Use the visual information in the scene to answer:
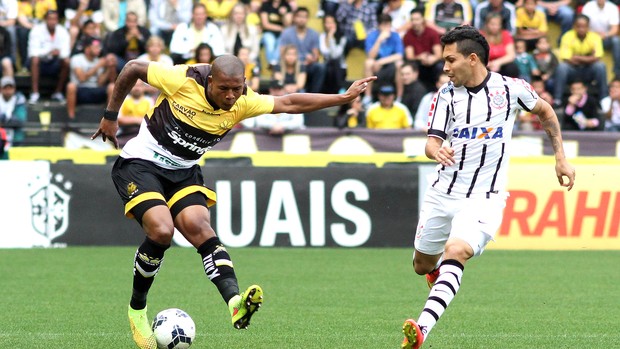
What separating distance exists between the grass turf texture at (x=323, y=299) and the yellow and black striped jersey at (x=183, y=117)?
1351mm

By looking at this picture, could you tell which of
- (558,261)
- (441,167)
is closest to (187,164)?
(441,167)

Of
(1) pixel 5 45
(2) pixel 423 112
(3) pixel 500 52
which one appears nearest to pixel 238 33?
(2) pixel 423 112

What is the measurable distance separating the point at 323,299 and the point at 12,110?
949 centimetres

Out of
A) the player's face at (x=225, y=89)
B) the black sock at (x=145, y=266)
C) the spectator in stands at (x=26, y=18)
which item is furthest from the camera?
the spectator in stands at (x=26, y=18)

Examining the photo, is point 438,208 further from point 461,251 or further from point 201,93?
point 201,93

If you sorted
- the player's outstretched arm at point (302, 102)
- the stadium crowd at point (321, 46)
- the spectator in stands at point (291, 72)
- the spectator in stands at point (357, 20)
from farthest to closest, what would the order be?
the spectator in stands at point (357, 20) < the spectator in stands at point (291, 72) < the stadium crowd at point (321, 46) < the player's outstretched arm at point (302, 102)

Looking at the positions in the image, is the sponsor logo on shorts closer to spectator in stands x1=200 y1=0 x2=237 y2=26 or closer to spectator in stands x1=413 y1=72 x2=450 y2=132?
spectator in stands x1=413 y1=72 x2=450 y2=132

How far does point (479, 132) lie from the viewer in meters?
7.89

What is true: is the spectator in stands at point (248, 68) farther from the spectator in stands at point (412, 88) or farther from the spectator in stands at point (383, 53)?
the spectator in stands at point (412, 88)

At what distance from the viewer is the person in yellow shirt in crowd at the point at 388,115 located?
17.6 m

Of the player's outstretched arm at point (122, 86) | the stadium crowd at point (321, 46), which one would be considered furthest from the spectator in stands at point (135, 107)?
the player's outstretched arm at point (122, 86)

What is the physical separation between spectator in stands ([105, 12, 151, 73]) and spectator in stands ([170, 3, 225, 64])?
3.10ft

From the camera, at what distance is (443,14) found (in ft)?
65.1

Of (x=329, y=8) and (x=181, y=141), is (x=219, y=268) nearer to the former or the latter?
(x=181, y=141)
